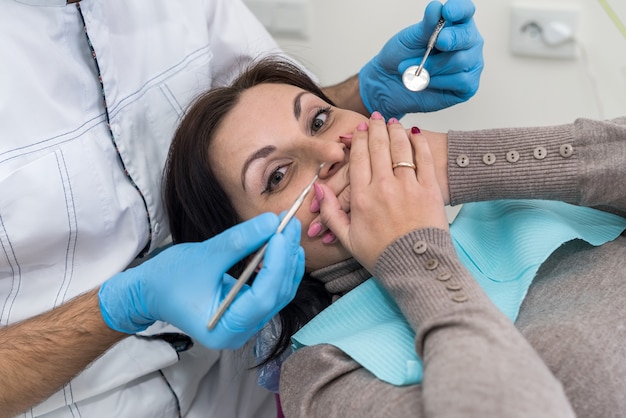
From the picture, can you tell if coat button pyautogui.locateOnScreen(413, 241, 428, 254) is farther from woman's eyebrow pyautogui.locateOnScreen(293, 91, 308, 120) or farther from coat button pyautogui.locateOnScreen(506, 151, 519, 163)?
woman's eyebrow pyautogui.locateOnScreen(293, 91, 308, 120)

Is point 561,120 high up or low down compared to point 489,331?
down

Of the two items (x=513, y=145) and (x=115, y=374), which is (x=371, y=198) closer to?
(x=513, y=145)

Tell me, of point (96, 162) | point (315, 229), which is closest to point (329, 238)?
point (315, 229)

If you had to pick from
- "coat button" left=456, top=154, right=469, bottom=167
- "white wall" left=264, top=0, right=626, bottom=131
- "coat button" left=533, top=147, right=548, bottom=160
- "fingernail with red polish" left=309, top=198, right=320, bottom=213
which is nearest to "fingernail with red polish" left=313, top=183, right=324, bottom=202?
"fingernail with red polish" left=309, top=198, right=320, bottom=213

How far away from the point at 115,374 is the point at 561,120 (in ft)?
4.03

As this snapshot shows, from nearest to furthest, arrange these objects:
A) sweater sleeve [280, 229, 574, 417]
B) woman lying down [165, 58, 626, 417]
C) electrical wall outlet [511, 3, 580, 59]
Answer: sweater sleeve [280, 229, 574, 417]
woman lying down [165, 58, 626, 417]
electrical wall outlet [511, 3, 580, 59]

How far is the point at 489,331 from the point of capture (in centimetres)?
84

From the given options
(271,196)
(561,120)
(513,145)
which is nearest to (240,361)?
(271,196)

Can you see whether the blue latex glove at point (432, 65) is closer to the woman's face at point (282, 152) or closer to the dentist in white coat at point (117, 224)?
the dentist in white coat at point (117, 224)

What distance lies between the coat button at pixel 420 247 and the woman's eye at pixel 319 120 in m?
0.34

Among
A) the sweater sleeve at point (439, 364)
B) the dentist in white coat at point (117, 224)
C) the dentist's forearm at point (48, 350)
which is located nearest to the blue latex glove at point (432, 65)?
the dentist in white coat at point (117, 224)

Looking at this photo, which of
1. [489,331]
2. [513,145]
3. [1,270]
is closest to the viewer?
[489,331]

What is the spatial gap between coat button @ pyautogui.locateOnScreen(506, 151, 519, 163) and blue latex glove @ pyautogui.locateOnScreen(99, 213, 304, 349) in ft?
1.18

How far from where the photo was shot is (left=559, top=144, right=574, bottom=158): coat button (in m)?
1.08
